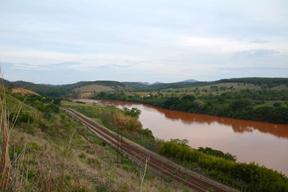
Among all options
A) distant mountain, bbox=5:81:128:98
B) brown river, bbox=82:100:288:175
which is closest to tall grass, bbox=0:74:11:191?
brown river, bbox=82:100:288:175

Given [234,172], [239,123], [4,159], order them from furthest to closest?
[239,123] < [234,172] < [4,159]

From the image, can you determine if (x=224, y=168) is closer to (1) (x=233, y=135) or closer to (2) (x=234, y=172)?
(2) (x=234, y=172)

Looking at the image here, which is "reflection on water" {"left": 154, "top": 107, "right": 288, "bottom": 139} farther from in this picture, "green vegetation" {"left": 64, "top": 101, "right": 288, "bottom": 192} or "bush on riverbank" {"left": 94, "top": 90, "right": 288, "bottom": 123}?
"green vegetation" {"left": 64, "top": 101, "right": 288, "bottom": 192}

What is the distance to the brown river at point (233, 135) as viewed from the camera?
3616 centimetres

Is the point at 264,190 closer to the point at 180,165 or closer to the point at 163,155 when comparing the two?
the point at 180,165

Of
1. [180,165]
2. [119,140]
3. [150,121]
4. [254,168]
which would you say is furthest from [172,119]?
[254,168]

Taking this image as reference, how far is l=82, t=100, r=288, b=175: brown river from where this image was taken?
36156mm

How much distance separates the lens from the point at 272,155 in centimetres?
3622

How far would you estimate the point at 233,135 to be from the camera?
48625 millimetres

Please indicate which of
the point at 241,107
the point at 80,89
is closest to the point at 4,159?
the point at 241,107

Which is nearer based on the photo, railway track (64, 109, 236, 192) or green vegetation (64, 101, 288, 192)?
green vegetation (64, 101, 288, 192)

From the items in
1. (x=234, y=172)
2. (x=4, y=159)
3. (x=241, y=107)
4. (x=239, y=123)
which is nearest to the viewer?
(x=4, y=159)

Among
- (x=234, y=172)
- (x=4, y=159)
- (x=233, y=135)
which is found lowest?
(x=233, y=135)

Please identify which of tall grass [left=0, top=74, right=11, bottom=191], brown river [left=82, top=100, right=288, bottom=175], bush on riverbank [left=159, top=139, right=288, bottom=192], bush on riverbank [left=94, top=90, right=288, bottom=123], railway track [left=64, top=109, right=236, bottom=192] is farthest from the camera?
bush on riverbank [left=94, top=90, right=288, bottom=123]
